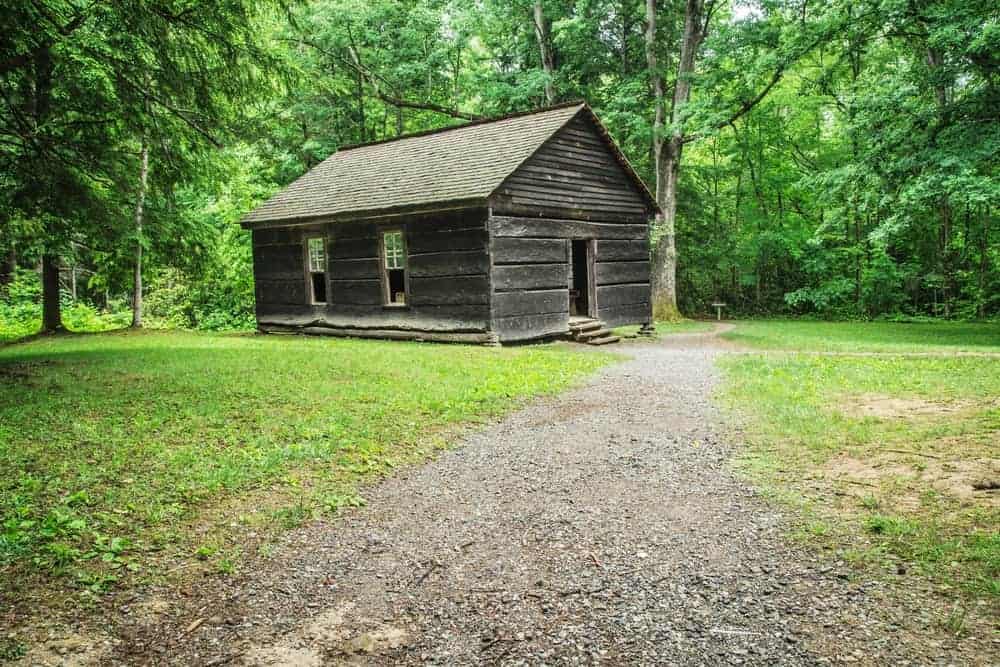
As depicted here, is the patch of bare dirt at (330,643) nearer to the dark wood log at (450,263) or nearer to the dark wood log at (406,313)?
the dark wood log at (406,313)

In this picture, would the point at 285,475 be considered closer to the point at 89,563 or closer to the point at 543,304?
the point at 89,563

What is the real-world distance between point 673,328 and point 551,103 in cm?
1100

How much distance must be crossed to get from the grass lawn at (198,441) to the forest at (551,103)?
300 centimetres

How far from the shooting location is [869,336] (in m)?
18.0

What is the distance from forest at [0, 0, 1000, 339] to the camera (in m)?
8.95

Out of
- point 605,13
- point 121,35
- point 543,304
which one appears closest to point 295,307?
point 543,304

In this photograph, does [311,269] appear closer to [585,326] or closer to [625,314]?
[585,326]

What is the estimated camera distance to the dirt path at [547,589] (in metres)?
3.30

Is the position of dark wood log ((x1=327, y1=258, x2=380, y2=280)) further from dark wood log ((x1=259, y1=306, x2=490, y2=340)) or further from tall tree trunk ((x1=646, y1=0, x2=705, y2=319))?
tall tree trunk ((x1=646, y1=0, x2=705, y2=319))

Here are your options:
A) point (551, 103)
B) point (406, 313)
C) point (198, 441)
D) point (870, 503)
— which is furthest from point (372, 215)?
point (870, 503)

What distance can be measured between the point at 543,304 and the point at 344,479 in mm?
11293

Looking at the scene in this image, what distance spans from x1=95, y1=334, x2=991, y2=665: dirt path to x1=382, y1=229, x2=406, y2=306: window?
12090mm

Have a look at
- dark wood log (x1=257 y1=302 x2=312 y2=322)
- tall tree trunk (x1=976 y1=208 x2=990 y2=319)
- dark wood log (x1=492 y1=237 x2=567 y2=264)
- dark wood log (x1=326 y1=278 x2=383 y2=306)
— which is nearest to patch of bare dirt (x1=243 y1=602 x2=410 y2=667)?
dark wood log (x1=492 y1=237 x2=567 y2=264)

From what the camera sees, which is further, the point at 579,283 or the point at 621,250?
the point at 579,283
